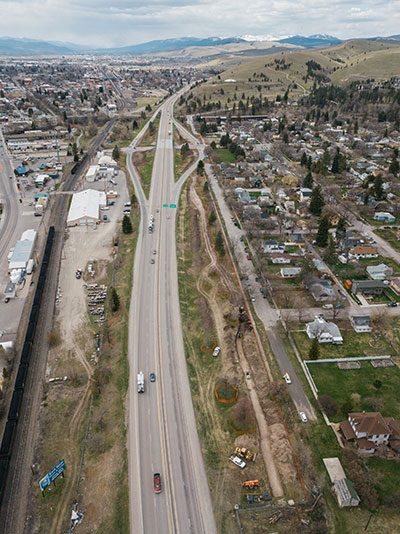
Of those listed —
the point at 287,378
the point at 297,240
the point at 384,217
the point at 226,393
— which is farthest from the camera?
the point at 384,217

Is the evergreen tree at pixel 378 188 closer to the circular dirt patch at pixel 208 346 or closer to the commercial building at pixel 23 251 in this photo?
the circular dirt patch at pixel 208 346

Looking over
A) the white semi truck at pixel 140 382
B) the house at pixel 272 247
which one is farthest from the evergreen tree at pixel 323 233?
the white semi truck at pixel 140 382

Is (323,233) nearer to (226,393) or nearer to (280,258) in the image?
(280,258)

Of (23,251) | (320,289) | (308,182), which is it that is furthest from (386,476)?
(308,182)

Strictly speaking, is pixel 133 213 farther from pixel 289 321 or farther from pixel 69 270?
pixel 289 321

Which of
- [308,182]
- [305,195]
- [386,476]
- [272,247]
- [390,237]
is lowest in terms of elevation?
[386,476]

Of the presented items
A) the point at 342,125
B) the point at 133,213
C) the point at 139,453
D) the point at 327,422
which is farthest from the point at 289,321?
the point at 342,125
